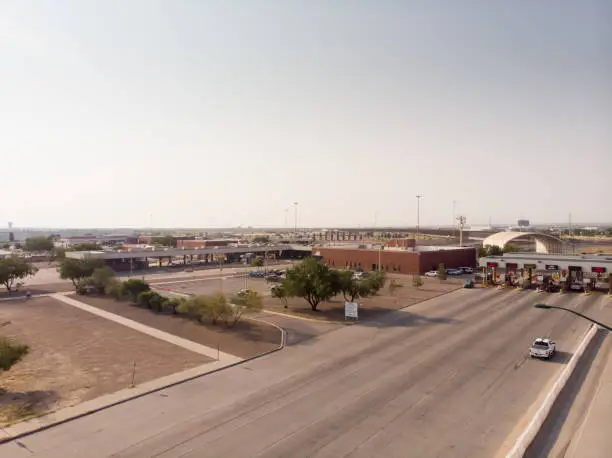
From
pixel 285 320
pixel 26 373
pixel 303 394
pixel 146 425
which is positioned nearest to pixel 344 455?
pixel 303 394

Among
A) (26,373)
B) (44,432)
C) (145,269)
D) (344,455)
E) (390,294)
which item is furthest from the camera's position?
(145,269)

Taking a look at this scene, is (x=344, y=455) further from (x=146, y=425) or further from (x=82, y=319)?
(x=82, y=319)

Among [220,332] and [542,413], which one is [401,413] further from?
[220,332]

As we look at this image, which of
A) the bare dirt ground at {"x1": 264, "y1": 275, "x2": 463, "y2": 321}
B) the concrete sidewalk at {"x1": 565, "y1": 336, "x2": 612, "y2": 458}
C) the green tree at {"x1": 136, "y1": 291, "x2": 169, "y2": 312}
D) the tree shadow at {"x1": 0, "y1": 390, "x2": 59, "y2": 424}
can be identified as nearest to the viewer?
the concrete sidewalk at {"x1": 565, "y1": 336, "x2": 612, "y2": 458}

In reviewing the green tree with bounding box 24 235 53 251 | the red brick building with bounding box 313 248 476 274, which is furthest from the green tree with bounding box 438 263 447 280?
the green tree with bounding box 24 235 53 251

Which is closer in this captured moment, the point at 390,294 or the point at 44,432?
the point at 44,432

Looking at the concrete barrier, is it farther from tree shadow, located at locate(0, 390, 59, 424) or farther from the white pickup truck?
tree shadow, located at locate(0, 390, 59, 424)

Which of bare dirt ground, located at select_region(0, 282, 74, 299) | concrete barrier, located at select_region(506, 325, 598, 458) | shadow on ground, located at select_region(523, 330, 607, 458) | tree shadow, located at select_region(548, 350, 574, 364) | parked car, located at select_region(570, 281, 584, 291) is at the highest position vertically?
parked car, located at select_region(570, 281, 584, 291)
